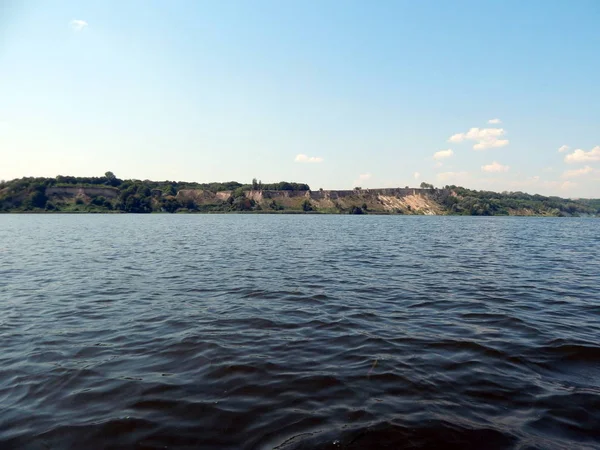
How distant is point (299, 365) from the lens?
8.45 meters

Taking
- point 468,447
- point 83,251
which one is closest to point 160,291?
point 468,447

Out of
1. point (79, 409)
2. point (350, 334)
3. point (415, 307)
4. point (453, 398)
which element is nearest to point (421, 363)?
point (453, 398)

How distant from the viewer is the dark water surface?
590 cm

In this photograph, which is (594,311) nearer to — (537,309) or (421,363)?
(537,309)

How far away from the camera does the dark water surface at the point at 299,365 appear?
5.90 meters

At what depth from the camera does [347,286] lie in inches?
694

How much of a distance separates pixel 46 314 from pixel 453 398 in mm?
13830

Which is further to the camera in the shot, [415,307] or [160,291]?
[160,291]

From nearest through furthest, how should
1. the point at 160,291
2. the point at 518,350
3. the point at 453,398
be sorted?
the point at 453,398, the point at 518,350, the point at 160,291

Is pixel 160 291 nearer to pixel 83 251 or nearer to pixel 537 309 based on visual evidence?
pixel 537 309

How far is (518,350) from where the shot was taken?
9.43 metres

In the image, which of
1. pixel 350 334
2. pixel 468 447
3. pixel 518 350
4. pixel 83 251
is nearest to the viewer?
pixel 468 447

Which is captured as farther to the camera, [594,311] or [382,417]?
[594,311]

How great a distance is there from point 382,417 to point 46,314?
41.7 ft
